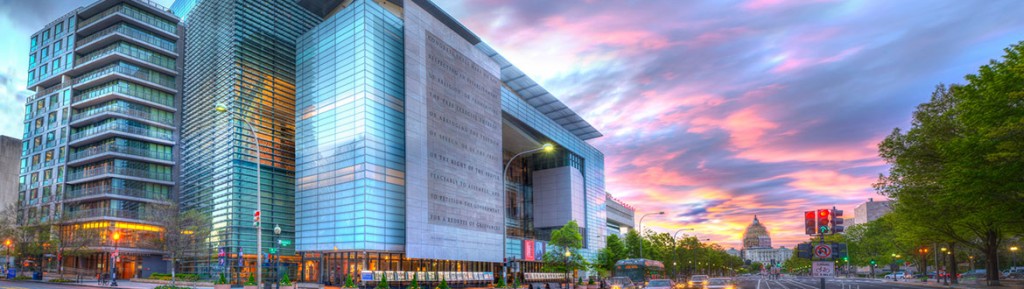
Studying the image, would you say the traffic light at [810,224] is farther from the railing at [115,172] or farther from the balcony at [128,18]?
the balcony at [128,18]

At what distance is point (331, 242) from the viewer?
60.0 m

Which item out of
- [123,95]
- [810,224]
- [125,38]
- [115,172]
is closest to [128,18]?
[125,38]

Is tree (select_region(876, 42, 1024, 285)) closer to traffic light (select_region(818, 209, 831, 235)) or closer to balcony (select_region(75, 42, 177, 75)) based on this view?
traffic light (select_region(818, 209, 831, 235))

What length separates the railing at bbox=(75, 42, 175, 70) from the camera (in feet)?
269

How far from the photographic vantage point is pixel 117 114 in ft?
262

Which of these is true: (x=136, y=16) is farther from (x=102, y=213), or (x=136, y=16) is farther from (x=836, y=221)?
(x=836, y=221)

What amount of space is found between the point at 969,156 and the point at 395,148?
4460 centimetres

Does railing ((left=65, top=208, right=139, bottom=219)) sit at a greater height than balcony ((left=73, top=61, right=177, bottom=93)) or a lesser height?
lesser

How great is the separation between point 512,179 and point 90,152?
56.7 meters

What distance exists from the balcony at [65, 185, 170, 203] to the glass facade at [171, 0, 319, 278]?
579cm


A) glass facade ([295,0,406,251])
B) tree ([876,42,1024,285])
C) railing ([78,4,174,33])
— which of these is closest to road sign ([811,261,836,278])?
tree ([876,42,1024,285])

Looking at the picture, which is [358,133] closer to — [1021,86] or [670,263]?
[1021,86]

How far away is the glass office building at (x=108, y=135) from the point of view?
79562 mm

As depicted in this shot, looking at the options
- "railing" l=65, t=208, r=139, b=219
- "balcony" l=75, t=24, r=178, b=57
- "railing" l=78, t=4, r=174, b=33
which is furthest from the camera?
"railing" l=78, t=4, r=174, b=33
